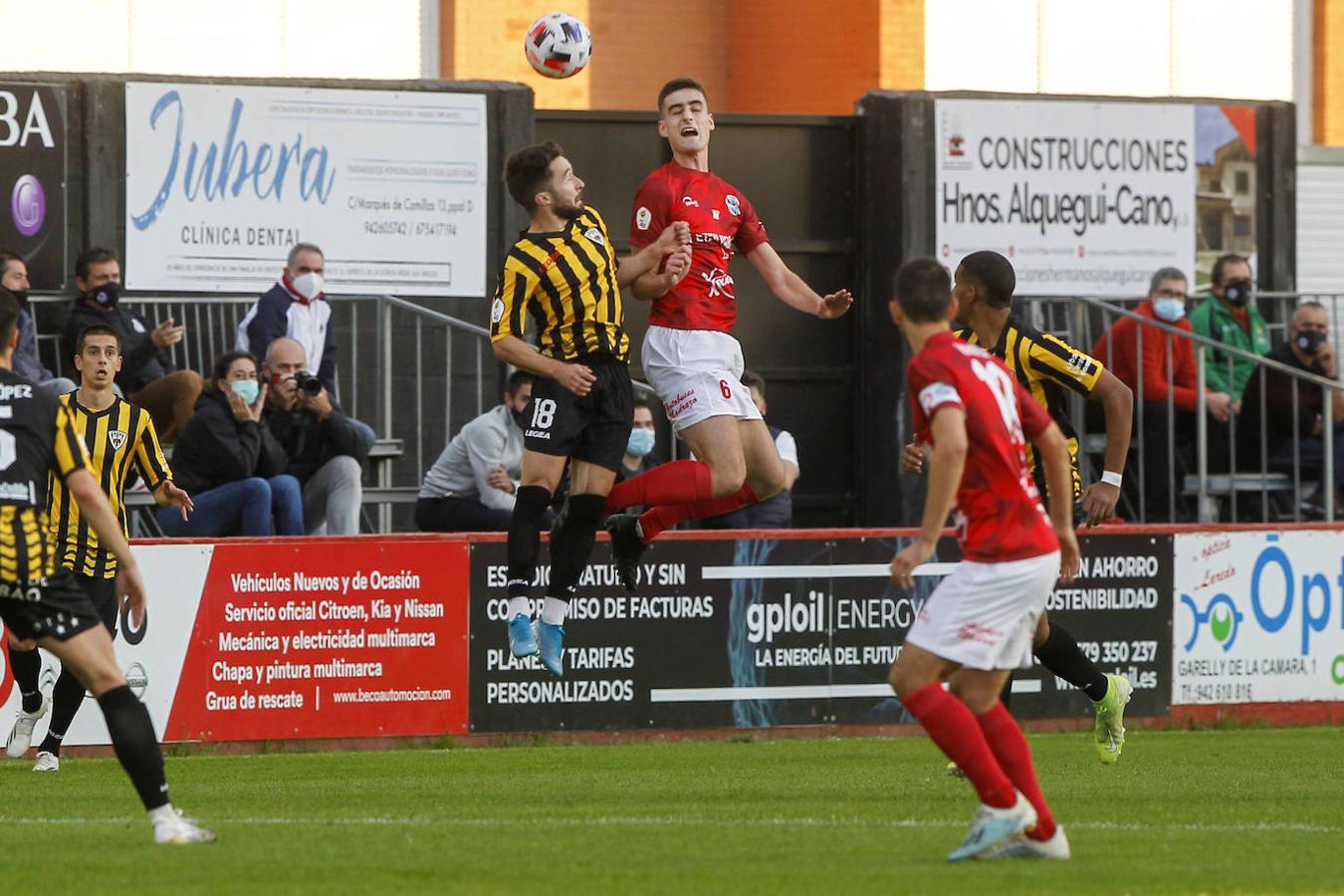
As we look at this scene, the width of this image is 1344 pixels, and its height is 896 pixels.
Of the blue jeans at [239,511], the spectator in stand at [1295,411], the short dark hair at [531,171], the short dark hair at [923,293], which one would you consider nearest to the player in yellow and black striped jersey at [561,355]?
the short dark hair at [531,171]

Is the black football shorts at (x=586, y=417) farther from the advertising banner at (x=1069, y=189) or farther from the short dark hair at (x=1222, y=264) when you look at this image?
the short dark hair at (x=1222, y=264)

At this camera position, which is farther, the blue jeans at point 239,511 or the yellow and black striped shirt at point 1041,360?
the blue jeans at point 239,511

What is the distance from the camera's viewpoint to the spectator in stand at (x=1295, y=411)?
56.5 feet

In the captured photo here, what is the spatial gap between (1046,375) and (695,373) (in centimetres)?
159

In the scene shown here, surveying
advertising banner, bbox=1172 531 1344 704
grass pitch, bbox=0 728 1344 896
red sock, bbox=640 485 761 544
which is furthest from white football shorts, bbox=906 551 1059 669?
advertising banner, bbox=1172 531 1344 704

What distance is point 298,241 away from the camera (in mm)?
16812

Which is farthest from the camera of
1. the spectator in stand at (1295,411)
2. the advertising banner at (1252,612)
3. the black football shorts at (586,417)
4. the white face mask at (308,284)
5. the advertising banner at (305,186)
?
the spectator in stand at (1295,411)

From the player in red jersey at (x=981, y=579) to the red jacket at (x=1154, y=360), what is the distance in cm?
951

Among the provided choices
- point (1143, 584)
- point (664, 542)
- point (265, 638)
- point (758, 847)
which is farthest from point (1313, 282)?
point (758, 847)

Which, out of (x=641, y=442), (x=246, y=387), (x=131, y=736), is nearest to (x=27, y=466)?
(x=131, y=736)

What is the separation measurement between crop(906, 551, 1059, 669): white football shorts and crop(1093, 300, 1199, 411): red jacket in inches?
379

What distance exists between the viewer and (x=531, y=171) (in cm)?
1018

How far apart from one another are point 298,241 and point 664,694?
4866 mm

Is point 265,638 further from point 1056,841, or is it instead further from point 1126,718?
point 1056,841
